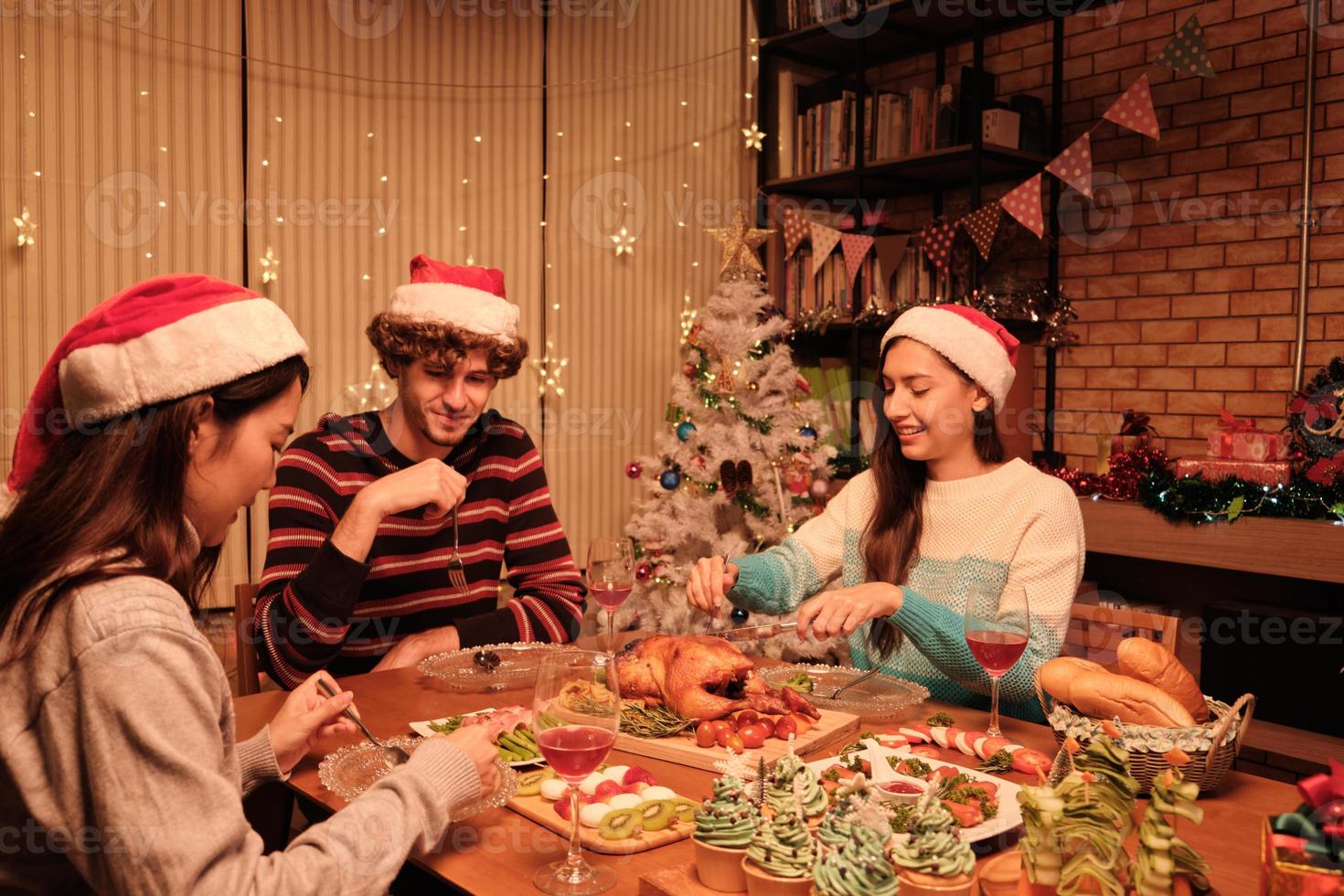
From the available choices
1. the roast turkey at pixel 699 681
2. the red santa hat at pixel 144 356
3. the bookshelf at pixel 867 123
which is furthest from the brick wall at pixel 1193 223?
the red santa hat at pixel 144 356

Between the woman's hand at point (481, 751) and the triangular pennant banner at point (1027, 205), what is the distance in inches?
132

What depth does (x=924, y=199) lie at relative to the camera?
484 cm

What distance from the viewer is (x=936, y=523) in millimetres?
2381

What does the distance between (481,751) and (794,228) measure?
153 inches

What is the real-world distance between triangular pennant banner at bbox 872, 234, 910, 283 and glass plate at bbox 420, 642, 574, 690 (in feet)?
9.79

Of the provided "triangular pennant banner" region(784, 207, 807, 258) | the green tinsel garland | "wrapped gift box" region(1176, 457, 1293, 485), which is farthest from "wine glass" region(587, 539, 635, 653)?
"triangular pennant banner" region(784, 207, 807, 258)

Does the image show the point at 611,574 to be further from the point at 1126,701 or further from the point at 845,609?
the point at 1126,701

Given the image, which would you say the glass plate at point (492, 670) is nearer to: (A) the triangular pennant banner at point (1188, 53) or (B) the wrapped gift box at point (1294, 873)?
(B) the wrapped gift box at point (1294, 873)

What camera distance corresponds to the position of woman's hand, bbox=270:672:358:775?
1470 mm

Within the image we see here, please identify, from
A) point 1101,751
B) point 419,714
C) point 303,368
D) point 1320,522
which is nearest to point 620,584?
point 419,714

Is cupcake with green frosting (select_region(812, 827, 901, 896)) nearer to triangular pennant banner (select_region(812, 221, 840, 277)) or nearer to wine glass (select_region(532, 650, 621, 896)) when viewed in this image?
wine glass (select_region(532, 650, 621, 896))

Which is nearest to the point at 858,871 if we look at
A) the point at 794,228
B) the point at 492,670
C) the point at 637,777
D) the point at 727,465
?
the point at 637,777

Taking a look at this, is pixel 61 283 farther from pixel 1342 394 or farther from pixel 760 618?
pixel 1342 394

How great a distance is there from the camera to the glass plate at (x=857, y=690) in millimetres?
1712
